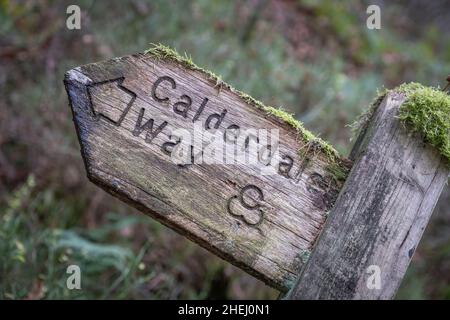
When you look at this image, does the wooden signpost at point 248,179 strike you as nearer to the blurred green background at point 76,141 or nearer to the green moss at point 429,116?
the green moss at point 429,116

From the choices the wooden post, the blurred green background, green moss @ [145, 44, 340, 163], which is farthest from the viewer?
the blurred green background

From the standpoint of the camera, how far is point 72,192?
321 cm

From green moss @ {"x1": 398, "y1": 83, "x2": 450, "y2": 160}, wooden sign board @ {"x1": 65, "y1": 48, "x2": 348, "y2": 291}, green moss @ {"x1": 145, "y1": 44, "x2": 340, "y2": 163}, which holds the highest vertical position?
green moss @ {"x1": 398, "y1": 83, "x2": 450, "y2": 160}

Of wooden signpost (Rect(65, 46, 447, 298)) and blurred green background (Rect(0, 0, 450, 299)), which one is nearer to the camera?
wooden signpost (Rect(65, 46, 447, 298))

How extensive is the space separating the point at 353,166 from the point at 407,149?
0.55 feet

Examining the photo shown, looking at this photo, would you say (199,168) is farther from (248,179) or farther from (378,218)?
(378,218)

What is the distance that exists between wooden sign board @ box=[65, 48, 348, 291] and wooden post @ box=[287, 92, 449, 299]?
6 centimetres

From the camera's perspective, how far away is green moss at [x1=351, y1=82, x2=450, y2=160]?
4.36 ft

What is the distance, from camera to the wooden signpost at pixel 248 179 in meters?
1.27

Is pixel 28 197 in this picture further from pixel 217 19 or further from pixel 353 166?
pixel 217 19

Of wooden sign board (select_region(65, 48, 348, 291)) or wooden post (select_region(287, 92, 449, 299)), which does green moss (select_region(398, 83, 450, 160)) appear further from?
wooden sign board (select_region(65, 48, 348, 291))


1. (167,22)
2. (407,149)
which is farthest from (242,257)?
(167,22)

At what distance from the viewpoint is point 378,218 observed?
129 cm

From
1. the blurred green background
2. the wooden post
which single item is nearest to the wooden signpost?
the wooden post
